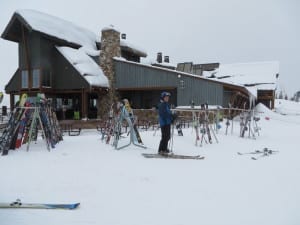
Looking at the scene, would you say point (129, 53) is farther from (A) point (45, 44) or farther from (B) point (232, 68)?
(B) point (232, 68)

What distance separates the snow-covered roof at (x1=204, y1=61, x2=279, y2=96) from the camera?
29938mm

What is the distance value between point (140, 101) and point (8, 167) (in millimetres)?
16849

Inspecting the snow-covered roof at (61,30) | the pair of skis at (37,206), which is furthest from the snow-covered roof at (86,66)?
the pair of skis at (37,206)

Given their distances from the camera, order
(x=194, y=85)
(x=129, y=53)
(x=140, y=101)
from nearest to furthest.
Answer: (x=194, y=85) < (x=140, y=101) < (x=129, y=53)

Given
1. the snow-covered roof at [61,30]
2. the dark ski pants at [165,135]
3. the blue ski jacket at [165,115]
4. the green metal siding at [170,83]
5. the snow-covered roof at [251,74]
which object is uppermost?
the snow-covered roof at [61,30]

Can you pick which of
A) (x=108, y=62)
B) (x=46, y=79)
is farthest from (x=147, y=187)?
(x=46, y=79)

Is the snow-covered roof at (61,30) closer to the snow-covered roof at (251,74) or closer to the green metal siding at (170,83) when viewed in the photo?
the green metal siding at (170,83)

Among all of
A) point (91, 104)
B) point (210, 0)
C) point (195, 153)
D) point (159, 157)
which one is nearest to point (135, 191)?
point (159, 157)

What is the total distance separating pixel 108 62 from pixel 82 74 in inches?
105

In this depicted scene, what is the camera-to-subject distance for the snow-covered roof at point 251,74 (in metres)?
29.9

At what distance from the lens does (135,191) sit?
4074mm

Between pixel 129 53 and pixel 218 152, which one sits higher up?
pixel 129 53

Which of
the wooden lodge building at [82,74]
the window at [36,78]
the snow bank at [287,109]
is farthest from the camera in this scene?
the snow bank at [287,109]

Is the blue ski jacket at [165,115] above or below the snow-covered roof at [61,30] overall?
below
